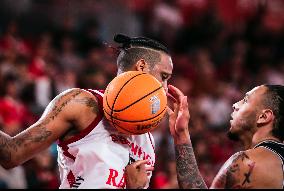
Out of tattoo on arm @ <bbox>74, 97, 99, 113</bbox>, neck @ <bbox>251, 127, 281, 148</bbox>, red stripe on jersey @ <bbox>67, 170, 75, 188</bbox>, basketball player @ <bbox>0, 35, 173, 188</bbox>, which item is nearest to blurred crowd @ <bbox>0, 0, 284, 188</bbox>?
red stripe on jersey @ <bbox>67, 170, 75, 188</bbox>

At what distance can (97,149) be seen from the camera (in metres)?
4.06

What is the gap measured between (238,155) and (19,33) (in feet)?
27.5

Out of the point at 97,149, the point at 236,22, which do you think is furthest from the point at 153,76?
the point at 236,22

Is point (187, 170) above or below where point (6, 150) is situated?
below

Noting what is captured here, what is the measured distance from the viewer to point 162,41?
41.9 ft

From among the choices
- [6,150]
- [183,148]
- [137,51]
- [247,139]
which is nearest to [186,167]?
[183,148]

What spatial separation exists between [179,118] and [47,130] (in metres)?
1.03

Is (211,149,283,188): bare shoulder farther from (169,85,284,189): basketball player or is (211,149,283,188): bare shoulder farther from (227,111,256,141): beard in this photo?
(227,111,256,141): beard

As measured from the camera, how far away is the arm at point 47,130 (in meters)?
3.90

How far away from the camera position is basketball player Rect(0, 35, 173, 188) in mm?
3961

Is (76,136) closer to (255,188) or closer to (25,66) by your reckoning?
(255,188)

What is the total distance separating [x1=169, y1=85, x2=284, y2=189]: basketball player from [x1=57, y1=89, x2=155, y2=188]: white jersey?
421mm

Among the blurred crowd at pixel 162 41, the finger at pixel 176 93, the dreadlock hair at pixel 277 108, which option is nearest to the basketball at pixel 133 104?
the finger at pixel 176 93

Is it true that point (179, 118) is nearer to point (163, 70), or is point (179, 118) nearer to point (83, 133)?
point (163, 70)
